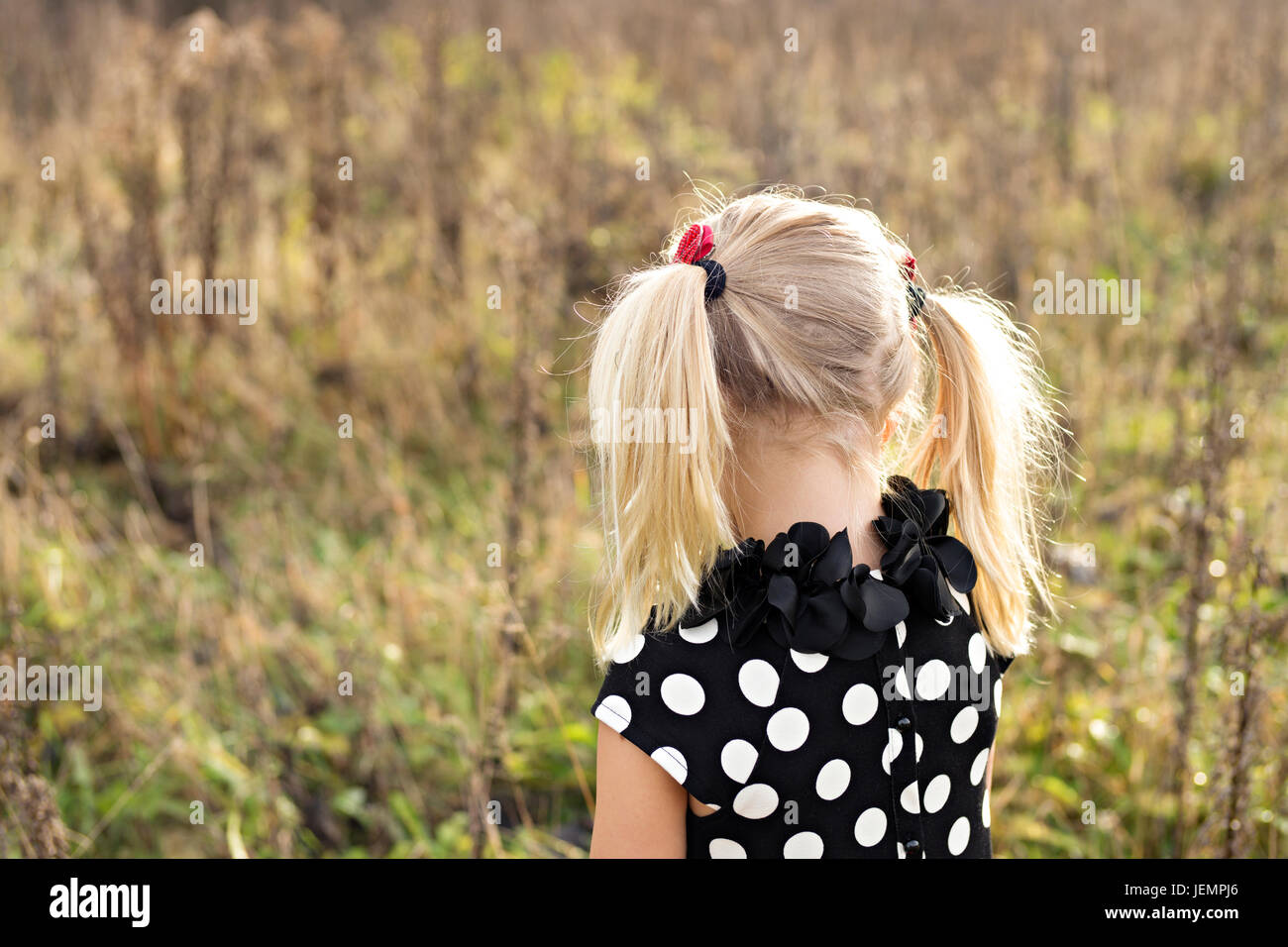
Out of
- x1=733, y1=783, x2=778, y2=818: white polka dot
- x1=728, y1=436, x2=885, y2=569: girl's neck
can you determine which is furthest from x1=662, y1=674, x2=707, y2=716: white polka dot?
x1=728, y1=436, x2=885, y2=569: girl's neck

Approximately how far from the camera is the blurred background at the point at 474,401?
7.24 feet

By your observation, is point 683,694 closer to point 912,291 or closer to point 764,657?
point 764,657

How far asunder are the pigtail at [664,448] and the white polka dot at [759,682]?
0.34 feet

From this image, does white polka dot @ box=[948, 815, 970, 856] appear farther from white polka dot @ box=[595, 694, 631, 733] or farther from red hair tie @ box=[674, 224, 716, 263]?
red hair tie @ box=[674, 224, 716, 263]

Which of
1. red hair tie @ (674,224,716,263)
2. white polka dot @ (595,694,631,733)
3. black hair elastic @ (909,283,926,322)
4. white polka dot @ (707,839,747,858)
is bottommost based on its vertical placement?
white polka dot @ (707,839,747,858)

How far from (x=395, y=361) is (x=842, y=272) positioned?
2636 mm

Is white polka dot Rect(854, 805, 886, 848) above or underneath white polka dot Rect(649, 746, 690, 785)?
underneath

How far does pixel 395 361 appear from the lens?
3691mm

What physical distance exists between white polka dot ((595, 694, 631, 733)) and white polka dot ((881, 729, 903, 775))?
32cm

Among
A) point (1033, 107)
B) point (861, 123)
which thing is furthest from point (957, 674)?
point (1033, 107)

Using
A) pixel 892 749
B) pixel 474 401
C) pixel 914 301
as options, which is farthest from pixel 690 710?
pixel 474 401

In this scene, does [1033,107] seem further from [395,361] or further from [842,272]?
[842,272]

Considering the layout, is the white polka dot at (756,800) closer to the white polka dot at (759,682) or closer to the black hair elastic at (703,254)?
the white polka dot at (759,682)

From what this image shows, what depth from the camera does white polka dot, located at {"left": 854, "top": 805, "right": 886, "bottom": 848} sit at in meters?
1.27
